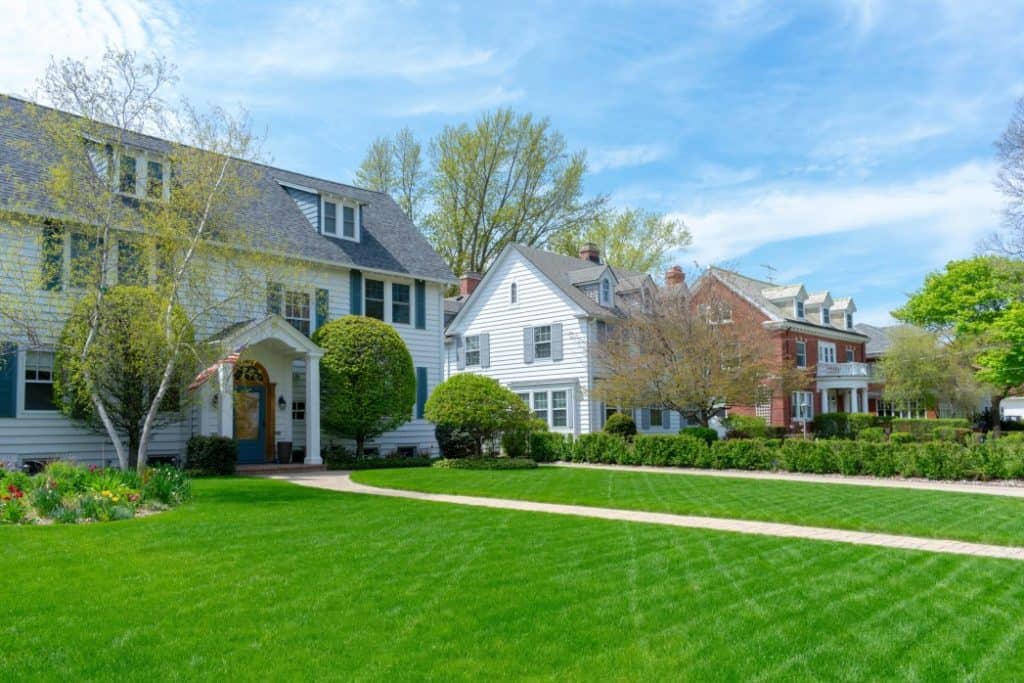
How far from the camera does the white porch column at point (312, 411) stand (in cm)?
1875

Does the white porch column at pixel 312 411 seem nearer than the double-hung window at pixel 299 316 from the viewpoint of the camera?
Yes

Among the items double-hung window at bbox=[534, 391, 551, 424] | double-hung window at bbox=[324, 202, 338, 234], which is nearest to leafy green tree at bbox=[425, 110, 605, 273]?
double-hung window at bbox=[534, 391, 551, 424]

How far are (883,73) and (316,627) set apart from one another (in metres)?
13.9

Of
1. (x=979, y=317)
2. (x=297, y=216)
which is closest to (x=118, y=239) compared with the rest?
(x=297, y=216)

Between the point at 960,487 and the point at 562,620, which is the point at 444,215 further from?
the point at 562,620

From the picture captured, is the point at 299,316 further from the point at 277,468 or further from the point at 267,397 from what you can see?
the point at 277,468

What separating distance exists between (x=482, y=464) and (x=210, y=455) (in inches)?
253

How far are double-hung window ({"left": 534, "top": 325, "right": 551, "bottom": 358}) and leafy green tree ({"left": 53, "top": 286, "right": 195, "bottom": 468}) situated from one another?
1573 centimetres

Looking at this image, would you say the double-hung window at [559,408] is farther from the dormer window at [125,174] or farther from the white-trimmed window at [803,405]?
the dormer window at [125,174]

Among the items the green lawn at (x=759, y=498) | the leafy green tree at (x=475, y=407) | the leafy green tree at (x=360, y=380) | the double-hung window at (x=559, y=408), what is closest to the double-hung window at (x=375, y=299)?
the leafy green tree at (x=360, y=380)

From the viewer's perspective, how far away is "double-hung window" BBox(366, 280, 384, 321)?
21953 millimetres

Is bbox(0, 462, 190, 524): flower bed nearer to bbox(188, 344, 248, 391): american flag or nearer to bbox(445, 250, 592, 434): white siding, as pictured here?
bbox(188, 344, 248, 391): american flag

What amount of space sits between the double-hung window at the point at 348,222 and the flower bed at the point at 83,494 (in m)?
11.5

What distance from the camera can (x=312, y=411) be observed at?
1886cm
